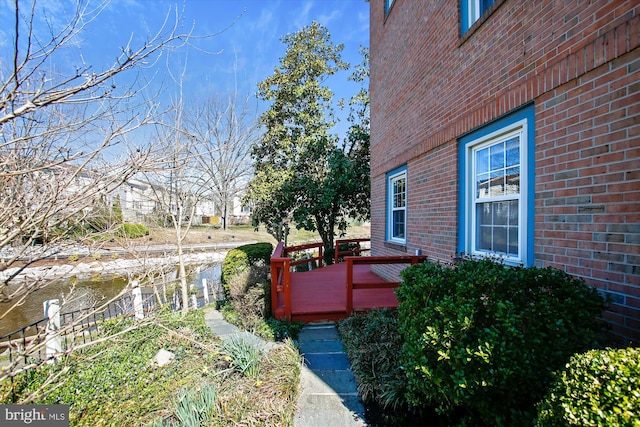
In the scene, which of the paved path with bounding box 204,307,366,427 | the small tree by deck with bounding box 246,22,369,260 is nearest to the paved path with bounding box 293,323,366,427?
the paved path with bounding box 204,307,366,427

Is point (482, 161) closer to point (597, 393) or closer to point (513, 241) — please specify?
point (513, 241)

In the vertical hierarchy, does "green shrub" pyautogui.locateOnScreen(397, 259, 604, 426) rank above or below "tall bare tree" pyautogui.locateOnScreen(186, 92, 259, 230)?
below

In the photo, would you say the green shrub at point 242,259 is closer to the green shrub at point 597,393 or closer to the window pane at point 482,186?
the window pane at point 482,186

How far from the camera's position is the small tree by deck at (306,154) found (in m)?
10.8

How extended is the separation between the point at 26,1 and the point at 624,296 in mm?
4368

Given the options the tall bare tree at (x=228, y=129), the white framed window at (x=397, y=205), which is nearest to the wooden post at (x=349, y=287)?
the white framed window at (x=397, y=205)

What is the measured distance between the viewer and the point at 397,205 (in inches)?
257

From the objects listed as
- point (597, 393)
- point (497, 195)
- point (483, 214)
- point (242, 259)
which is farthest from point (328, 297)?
point (597, 393)

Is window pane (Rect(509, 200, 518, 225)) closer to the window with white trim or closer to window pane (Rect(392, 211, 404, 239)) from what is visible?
the window with white trim

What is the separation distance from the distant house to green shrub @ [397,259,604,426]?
530 millimetres

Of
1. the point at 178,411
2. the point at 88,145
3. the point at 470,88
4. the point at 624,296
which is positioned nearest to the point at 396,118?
the point at 470,88

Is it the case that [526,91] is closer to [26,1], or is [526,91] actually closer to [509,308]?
[509,308]

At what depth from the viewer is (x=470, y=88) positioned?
379 cm

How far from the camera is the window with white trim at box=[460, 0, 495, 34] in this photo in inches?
151
